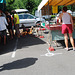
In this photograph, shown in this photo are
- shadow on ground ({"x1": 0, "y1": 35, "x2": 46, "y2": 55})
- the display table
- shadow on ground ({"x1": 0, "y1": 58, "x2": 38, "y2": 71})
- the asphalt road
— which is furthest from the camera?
shadow on ground ({"x1": 0, "y1": 35, "x2": 46, "y2": 55})

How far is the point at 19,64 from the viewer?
4570 millimetres

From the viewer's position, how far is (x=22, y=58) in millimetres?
5215

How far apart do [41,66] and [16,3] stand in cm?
2829

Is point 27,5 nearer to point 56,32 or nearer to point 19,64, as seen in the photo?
point 56,32

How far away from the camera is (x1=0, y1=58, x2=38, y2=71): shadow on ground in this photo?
4327 millimetres

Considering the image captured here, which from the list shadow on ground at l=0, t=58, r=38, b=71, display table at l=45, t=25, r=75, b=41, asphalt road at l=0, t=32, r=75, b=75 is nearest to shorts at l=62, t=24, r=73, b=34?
display table at l=45, t=25, r=75, b=41

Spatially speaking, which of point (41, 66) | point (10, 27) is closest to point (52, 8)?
point (10, 27)

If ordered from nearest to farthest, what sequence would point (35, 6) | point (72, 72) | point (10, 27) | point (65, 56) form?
point (72, 72)
point (65, 56)
point (10, 27)
point (35, 6)

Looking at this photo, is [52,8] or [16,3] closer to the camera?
[52,8]

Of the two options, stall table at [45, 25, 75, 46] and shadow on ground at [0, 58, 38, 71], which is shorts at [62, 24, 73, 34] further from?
shadow on ground at [0, 58, 38, 71]

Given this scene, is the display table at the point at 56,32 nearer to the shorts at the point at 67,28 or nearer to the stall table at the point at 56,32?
the stall table at the point at 56,32

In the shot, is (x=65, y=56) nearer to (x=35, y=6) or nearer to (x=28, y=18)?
(x=28, y=18)

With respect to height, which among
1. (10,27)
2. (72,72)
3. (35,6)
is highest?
(35,6)

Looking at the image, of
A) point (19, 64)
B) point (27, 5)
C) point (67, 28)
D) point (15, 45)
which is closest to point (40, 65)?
point (19, 64)
